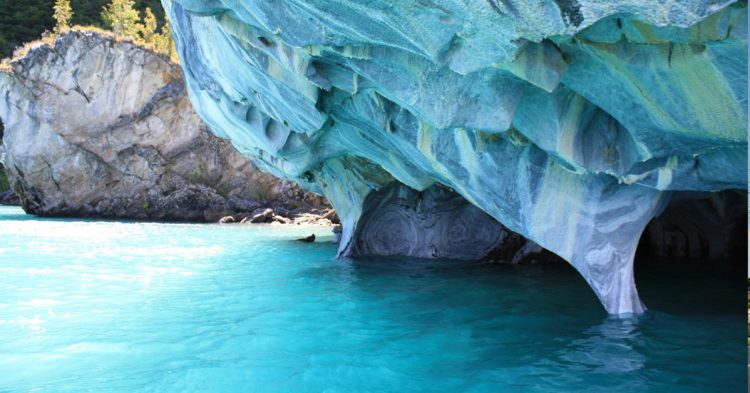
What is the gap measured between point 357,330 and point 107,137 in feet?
76.0

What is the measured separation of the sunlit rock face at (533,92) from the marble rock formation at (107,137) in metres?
18.6

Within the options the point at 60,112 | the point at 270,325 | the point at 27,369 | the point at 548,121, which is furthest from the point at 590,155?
the point at 60,112

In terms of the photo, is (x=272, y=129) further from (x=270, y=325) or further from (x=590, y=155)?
(x=590, y=155)

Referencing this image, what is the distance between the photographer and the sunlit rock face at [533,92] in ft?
13.0

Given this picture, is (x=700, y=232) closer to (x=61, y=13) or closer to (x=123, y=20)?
(x=123, y=20)

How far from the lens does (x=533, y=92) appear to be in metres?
5.31

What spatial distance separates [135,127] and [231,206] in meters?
5.32

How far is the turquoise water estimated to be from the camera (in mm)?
4594

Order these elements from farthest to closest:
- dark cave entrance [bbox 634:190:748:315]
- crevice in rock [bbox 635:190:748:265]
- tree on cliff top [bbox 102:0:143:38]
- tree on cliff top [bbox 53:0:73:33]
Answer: tree on cliff top [bbox 53:0:73:33], tree on cliff top [bbox 102:0:143:38], crevice in rock [bbox 635:190:748:265], dark cave entrance [bbox 634:190:748:315]

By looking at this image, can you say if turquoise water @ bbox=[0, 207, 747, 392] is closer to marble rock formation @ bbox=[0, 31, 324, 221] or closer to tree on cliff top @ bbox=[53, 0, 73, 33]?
marble rock formation @ bbox=[0, 31, 324, 221]

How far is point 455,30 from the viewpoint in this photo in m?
4.13

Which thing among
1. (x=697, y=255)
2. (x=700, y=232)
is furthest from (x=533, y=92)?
(x=697, y=255)

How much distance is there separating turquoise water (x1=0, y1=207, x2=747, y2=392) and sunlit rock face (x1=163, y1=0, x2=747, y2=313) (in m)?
1.08

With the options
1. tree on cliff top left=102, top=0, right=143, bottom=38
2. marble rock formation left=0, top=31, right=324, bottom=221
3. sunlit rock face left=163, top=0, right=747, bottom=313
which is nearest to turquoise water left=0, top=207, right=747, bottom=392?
sunlit rock face left=163, top=0, right=747, bottom=313
